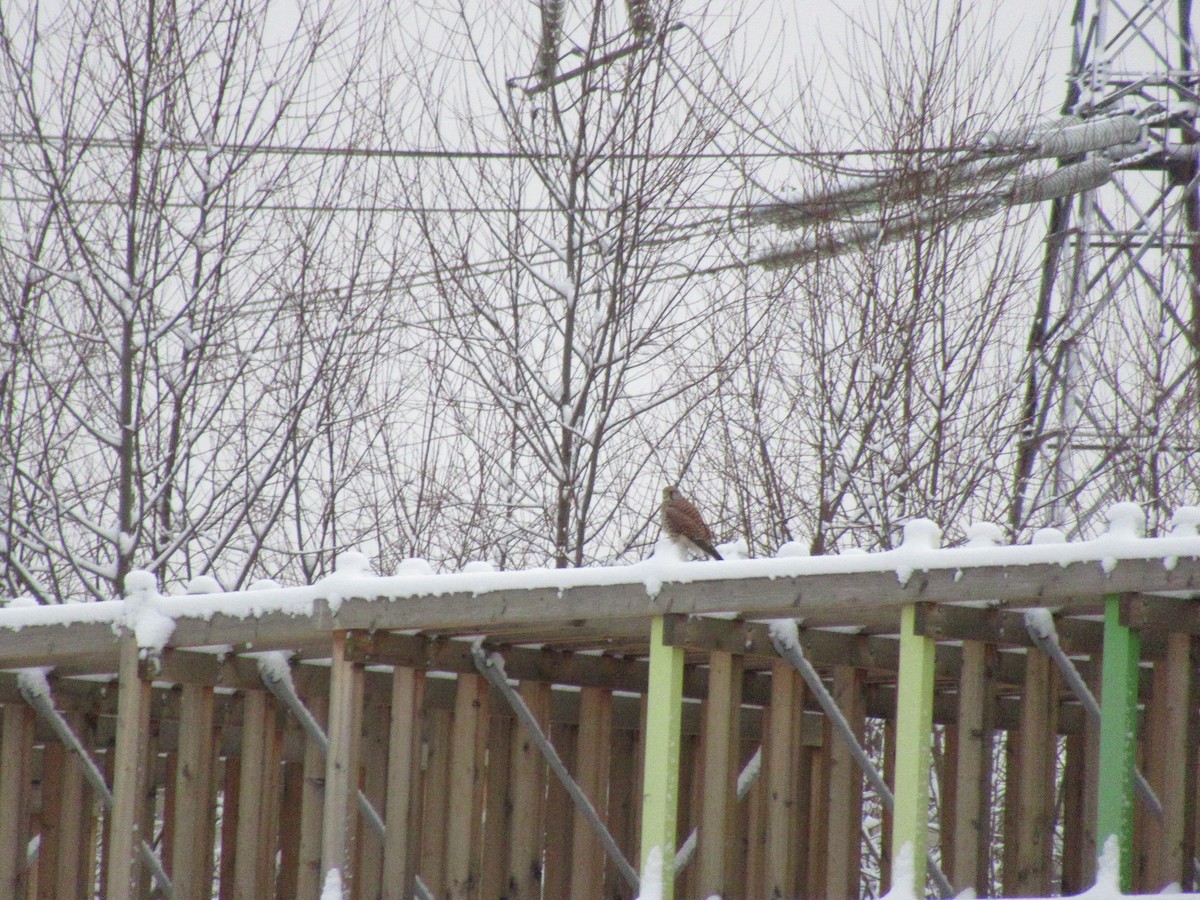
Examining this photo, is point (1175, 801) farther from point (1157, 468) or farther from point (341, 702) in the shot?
point (1157, 468)

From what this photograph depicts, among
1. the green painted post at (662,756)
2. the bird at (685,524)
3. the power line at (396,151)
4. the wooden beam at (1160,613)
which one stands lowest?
the green painted post at (662,756)

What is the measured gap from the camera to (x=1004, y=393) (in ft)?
45.3

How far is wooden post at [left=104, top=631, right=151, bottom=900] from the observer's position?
8.16 m

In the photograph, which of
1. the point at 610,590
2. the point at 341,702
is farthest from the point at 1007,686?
the point at 341,702

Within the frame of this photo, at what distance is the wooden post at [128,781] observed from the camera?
8156 millimetres

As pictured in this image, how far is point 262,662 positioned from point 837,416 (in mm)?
6624

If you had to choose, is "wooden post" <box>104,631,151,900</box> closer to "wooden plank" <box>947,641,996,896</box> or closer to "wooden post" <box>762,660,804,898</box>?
"wooden post" <box>762,660,804,898</box>

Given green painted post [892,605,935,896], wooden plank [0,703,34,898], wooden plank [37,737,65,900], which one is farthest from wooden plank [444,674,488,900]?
wooden plank [37,737,65,900]

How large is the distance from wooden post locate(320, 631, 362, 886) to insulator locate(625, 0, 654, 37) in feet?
24.8

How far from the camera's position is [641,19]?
1366cm

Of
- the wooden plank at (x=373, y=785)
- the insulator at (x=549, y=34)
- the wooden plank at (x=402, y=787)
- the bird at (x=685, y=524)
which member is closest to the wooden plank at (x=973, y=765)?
the bird at (x=685, y=524)

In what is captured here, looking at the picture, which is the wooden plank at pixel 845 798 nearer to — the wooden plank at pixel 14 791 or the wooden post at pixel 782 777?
the wooden post at pixel 782 777

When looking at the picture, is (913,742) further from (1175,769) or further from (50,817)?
(50,817)

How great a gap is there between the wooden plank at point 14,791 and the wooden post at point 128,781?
1124mm
